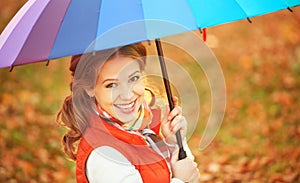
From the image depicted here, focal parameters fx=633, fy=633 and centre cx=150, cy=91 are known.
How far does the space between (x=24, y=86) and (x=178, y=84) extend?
71.4 inches

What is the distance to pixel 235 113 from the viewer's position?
16.5 feet

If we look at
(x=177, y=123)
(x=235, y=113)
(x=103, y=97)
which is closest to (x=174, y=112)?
(x=177, y=123)

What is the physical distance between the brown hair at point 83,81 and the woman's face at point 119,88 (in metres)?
0.02

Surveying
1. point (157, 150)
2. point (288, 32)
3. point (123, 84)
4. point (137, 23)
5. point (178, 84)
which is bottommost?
point (288, 32)

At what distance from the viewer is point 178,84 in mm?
4367

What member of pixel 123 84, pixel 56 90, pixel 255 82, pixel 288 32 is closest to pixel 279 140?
pixel 255 82

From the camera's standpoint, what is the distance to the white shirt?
2.07 metres

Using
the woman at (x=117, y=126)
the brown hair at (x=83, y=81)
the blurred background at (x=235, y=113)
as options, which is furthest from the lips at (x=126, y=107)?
the blurred background at (x=235, y=113)

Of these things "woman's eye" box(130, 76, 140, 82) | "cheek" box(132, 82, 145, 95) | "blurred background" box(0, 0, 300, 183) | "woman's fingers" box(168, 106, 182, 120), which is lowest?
"blurred background" box(0, 0, 300, 183)

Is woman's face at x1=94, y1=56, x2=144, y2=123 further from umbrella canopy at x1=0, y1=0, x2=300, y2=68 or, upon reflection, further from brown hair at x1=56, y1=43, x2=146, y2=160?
umbrella canopy at x1=0, y1=0, x2=300, y2=68

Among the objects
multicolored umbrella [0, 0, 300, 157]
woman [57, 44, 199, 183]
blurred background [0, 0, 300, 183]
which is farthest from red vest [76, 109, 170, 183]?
blurred background [0, 0, 300, 183]

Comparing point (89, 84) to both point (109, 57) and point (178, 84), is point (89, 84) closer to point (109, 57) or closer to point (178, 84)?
point (109, 57)

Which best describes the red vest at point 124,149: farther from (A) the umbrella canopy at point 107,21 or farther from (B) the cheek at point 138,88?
(A) the umbrella canopy at point 107,21

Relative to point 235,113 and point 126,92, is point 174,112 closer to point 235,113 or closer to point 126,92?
point 126,92
